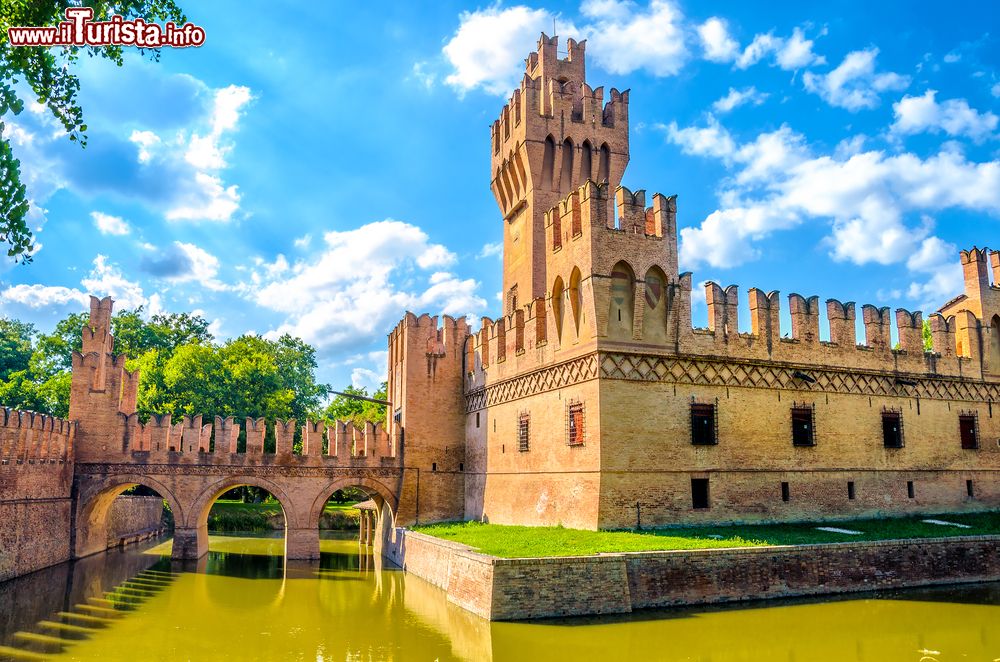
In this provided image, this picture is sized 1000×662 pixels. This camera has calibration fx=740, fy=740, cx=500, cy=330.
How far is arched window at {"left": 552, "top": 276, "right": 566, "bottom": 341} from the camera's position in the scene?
21.8m

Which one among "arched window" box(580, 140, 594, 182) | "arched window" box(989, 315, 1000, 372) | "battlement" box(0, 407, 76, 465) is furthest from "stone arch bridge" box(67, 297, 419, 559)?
"arched window" box(989, 315, 1000, 372)

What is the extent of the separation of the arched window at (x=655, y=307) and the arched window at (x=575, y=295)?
1797 mm

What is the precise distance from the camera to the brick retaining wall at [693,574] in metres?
14.7

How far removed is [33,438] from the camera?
70.0ft

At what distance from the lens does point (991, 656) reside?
12.0 metres

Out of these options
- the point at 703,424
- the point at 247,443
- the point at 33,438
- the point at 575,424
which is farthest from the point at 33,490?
the point at 703,424

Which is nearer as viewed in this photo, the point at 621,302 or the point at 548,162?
the point at 621,302

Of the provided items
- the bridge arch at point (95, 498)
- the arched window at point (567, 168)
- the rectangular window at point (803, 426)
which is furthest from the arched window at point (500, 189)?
the bridge arch at point (95, 498)

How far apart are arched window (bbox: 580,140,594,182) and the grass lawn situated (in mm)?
13822

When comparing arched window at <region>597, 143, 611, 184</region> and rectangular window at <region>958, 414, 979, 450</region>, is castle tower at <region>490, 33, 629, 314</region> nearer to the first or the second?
arched window at <region>597, 143, 611, 184</region>

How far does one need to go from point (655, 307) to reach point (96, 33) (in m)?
14.6

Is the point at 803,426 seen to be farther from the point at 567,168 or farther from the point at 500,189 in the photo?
the point at 500,189

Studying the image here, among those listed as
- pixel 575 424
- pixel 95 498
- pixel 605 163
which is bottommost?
pixel 95 498

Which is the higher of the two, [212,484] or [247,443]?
[247,443]
